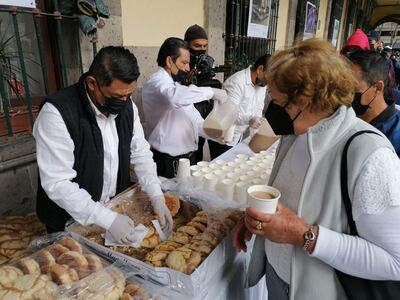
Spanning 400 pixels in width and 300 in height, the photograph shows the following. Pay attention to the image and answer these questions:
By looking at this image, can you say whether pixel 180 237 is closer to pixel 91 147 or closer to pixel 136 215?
pixel 136 215

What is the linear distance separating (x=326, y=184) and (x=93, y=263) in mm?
790

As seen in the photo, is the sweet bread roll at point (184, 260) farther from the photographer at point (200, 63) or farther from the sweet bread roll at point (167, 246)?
the photographer at point (200, 63)

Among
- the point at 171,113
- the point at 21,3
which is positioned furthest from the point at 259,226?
the point at 21,3

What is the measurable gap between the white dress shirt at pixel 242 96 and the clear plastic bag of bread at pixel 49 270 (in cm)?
195

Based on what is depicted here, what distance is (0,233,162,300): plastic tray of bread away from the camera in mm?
856

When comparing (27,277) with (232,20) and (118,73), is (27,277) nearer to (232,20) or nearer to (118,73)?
(118,73)

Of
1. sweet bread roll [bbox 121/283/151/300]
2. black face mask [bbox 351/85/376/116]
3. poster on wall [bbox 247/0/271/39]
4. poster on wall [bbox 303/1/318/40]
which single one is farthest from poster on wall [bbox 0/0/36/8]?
poster on wall [bbox 303/1/318/40]

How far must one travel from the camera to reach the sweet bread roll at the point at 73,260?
3.15ft

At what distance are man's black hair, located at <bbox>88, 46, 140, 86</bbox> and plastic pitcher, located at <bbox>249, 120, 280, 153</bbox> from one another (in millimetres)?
1210

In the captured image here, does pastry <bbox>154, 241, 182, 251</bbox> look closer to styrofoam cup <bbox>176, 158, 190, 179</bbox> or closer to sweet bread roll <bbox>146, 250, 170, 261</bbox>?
sweet bread roll <bbox>146, 250, 170, 261</bbox>

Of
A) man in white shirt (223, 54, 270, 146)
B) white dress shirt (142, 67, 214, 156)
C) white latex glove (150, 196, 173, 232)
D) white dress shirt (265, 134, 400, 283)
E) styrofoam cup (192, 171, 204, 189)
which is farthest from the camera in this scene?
man in white shirt (223, 54, 270, 146)

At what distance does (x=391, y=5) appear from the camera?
21.2m

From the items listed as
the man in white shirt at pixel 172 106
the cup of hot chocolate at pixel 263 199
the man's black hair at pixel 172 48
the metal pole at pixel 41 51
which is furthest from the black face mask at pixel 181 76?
the cup of hot chocolate at pixel 263 199

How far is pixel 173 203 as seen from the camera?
1.45m
